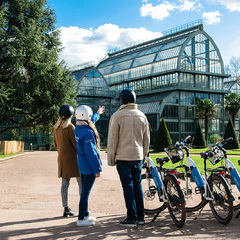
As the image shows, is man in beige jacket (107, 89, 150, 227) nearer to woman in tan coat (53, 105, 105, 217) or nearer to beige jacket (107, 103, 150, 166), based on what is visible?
beige jacket (107, 103, 150, 166)

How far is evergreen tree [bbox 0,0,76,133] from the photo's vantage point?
22.3 meters

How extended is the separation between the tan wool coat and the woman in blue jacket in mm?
618

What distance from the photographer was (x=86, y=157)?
17.4 ft

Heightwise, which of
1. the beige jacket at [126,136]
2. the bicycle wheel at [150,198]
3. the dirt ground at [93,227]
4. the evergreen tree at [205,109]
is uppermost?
the evergreen tree at [205,109]

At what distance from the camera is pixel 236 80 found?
6228 cm

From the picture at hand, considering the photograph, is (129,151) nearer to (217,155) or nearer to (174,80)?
(217,155)

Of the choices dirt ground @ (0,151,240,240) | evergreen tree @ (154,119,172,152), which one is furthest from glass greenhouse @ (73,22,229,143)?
dirt ground @ (0,151,240,240)

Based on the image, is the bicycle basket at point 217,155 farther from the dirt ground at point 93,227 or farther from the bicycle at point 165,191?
the dirt ground at point 93,227

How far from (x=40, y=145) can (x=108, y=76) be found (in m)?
25.5

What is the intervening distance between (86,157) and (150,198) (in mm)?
1494

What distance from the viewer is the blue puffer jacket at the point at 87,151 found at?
16.9 feet

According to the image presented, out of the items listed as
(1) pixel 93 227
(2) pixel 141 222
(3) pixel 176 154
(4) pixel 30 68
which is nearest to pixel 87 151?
(1) pixel 93 227

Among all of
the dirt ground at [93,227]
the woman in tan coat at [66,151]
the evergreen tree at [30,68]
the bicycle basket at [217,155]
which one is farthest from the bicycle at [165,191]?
the evergreen tree at [30,68]

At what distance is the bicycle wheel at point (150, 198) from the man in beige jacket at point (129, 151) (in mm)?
670
